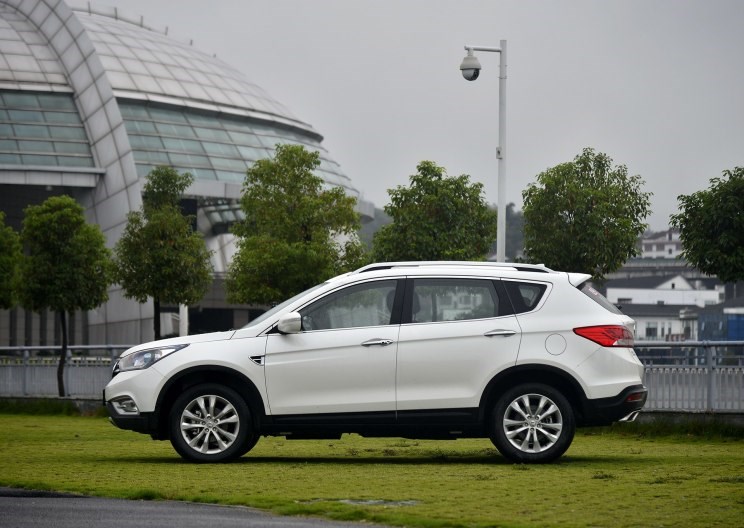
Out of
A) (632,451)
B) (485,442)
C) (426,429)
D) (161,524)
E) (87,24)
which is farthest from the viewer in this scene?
(87,24)

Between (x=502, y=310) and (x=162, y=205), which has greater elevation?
(x=162, y=205)

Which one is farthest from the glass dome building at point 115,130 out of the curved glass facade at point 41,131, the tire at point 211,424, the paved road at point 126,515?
the paved road at point 126,515

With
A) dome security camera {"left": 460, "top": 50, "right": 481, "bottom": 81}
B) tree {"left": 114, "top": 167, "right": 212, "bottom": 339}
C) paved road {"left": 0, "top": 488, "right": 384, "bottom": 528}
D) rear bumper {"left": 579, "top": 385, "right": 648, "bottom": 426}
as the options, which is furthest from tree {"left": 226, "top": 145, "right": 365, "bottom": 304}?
paved road {"left": 0, "top": 488, "right": 384, "bottom": 528}

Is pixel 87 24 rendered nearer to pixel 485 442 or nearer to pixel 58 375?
pixel 58 375

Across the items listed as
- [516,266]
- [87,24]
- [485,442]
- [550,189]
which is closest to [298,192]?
[550,189]

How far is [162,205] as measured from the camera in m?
34.8

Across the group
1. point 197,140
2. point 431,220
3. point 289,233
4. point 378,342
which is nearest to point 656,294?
point 197,140

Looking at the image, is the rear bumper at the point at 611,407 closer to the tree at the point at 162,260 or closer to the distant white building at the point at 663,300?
the tree at the point at 162,260

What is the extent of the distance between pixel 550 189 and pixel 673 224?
275 cm

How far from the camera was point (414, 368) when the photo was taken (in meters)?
12.5

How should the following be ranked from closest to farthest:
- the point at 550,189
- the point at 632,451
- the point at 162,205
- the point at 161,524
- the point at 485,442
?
the point at 161,524, the point at 632,451, the point at 485,442, the point at 550,189, the point at 162,205

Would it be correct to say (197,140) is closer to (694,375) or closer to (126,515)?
(694,375)

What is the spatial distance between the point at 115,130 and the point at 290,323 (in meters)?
43.0

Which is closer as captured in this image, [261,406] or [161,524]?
[161,524]
